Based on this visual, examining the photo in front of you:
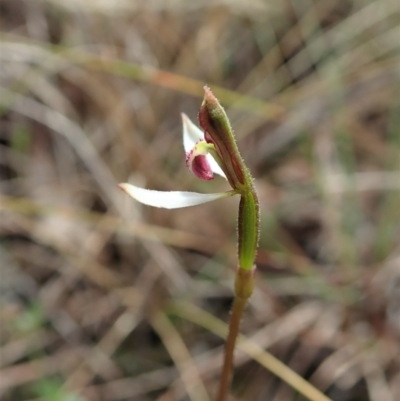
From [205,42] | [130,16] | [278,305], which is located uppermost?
[130,16]

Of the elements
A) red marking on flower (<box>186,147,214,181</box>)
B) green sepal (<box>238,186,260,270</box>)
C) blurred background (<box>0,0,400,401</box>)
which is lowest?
green sepal (<box>238,186,260,270</box>)

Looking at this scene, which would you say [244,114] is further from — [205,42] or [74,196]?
[74,196]

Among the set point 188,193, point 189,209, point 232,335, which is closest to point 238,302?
point 232,335

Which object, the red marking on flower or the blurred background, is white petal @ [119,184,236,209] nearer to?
the red marking on flower

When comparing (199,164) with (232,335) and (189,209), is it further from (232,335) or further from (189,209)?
(189,209)

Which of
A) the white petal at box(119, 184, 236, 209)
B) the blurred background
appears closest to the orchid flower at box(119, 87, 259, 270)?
the white petal at box(119, 184, 236, 209)

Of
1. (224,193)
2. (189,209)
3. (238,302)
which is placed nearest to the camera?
(224,193)

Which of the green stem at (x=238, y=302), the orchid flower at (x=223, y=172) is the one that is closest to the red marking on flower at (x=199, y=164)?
the orchid flower at (x=223, y=172)

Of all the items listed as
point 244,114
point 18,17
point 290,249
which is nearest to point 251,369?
point 290,249
